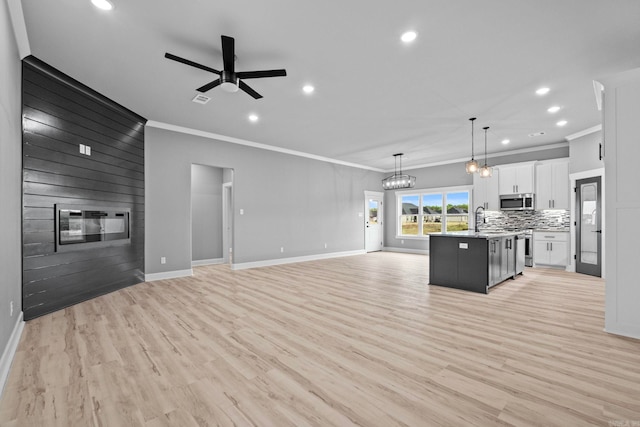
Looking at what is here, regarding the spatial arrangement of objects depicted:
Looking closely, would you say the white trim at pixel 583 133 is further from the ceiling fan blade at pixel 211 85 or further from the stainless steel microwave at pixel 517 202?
the ceiling fan blade at pixel 211 85

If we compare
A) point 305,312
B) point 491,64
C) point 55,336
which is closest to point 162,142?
point 55,336

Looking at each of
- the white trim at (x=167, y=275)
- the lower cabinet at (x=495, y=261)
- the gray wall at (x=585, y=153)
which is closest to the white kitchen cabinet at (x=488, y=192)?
the gray wall at (x=585, y=153)

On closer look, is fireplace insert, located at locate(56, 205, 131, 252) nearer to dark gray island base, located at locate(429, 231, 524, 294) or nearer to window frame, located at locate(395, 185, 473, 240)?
dark gray island base, located at locate(429, 231, 524, 294)

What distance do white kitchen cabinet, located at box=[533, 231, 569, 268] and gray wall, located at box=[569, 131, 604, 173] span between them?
Answer: 5.01 ft

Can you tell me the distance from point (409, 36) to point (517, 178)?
6.13 m

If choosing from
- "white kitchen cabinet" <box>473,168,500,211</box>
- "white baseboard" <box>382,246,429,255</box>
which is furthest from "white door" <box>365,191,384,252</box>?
"white kitchen cabinet" <box>473,168,500,211</box>

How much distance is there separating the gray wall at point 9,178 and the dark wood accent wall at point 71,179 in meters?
0.21

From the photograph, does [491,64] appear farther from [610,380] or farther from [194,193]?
[194,193]

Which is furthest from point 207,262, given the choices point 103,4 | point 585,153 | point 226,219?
point 585,153

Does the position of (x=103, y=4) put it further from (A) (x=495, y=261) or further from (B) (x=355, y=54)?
(A) (x=495, y=261)

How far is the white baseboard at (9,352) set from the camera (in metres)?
2.05

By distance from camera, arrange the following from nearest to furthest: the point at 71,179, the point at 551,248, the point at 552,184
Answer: the point at 71,179 < the point at 551,248 < the point at 552,184

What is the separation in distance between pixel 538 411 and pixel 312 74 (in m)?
3.91

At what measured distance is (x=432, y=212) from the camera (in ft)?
31.6
